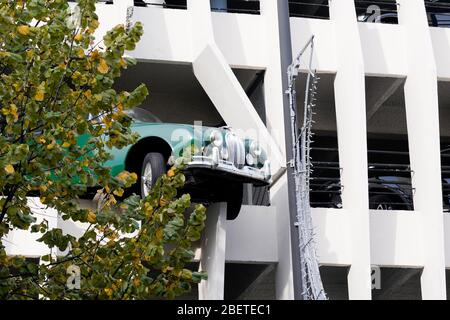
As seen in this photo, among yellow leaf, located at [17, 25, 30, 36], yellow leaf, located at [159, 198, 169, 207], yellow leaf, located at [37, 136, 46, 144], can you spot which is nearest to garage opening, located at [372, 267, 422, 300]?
yellow leaf, located at [159, 198, 169, 207]

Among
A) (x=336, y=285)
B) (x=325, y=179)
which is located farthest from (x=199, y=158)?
(x=336, y=285)

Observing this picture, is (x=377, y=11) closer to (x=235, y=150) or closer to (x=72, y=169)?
(x=235, y=150)

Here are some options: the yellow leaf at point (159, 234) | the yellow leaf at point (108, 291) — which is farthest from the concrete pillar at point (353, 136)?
the yellow leaf at point (108, 291)

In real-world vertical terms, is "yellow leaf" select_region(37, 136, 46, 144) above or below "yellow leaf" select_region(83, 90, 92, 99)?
below

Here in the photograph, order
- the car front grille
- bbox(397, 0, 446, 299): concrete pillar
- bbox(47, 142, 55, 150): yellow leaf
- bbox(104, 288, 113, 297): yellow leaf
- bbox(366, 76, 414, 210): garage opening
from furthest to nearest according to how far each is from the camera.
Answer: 1. bbox(366, 76, 414, 210): garage opening
2. bbox(397, 0, 446, 299): concrete pillar
3. the car front grille
4. bbox(47, 142, 55, 150): yellow leaf
5. bbox(104, 288, 113, 297): yellow leaf

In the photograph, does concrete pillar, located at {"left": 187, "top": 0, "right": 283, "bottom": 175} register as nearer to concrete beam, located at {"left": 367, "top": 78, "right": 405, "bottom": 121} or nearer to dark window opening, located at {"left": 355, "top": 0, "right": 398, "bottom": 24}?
concrete beam, located at {"left": 367, "top": 78, "right": 405, "bottom": 121}

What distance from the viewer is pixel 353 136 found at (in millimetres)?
21781

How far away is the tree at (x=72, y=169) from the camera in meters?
12.4

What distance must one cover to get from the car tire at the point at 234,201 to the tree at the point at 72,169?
20.3 ft

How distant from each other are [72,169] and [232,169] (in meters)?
5.52

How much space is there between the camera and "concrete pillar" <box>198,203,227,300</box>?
19734 millimetres

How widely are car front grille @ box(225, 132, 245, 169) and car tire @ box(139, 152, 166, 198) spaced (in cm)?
95

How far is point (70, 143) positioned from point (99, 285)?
1.42 meters

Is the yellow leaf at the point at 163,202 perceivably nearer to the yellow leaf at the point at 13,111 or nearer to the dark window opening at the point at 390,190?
the yellow leaf at the point at 13,111
